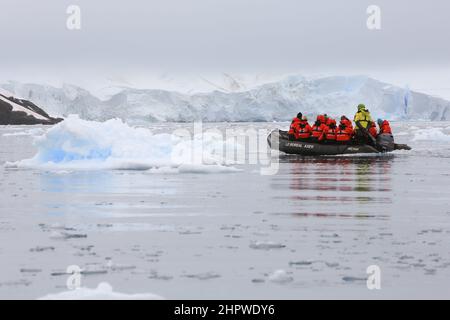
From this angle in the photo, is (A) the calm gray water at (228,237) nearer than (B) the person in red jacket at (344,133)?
Yes

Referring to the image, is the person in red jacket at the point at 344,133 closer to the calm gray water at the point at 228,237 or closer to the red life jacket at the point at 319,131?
the red life jacket at the point at 319,131

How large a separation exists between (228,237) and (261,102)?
12697 cm

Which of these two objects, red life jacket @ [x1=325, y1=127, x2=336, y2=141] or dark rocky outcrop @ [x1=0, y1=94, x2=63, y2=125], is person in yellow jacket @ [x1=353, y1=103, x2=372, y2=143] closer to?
red life jacket @ [x1=325, y1=127, x2=336, y2=141]

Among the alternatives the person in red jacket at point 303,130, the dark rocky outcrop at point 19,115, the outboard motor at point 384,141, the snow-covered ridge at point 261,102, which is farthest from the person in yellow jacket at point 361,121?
the dark rocky outcrop at point 19,115

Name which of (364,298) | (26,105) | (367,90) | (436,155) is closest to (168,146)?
(436,155)

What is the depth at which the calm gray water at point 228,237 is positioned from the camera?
6.82m

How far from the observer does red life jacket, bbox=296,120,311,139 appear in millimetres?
26828

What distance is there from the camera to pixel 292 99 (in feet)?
437

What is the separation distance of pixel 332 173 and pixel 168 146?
4694 mm

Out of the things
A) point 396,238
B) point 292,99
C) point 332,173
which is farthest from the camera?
point 292,99

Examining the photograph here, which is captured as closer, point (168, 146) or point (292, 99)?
point (168, 146)

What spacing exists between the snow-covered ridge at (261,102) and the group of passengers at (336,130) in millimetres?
81709

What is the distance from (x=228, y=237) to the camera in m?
9.23

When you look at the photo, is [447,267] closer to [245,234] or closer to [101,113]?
[245,234]
